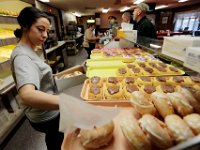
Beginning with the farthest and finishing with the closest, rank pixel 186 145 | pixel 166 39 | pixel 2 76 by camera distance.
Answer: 1. pixel 2 76
2. pixel 166 39
3. pixel 186 145

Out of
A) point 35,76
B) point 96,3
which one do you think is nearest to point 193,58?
point 35,76

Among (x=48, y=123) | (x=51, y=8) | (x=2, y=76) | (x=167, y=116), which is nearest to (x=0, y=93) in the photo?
(x=2, y=76)

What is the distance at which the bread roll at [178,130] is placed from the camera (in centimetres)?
55

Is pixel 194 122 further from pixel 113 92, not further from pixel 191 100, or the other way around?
pixel 113 92

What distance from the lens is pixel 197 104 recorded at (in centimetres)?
73

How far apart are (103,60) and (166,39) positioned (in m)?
1.27

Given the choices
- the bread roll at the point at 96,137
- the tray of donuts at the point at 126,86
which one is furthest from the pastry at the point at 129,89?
the bread roll at the point at 96,137

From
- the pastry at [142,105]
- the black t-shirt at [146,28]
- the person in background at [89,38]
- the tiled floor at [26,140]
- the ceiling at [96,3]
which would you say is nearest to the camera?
the pastry at [142,105]

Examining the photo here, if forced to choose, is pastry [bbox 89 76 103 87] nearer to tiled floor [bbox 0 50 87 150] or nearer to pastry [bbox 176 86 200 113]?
pastry [bbox 176 86 200 113]

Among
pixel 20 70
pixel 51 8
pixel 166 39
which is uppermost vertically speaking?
pixel 51 8

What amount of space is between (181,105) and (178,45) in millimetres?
306

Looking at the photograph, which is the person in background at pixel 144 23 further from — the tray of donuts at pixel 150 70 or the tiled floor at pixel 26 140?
the tiled floor at pixel 26 140

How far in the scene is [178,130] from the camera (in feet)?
1.88

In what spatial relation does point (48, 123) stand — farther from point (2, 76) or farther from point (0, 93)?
point (2, 76)
